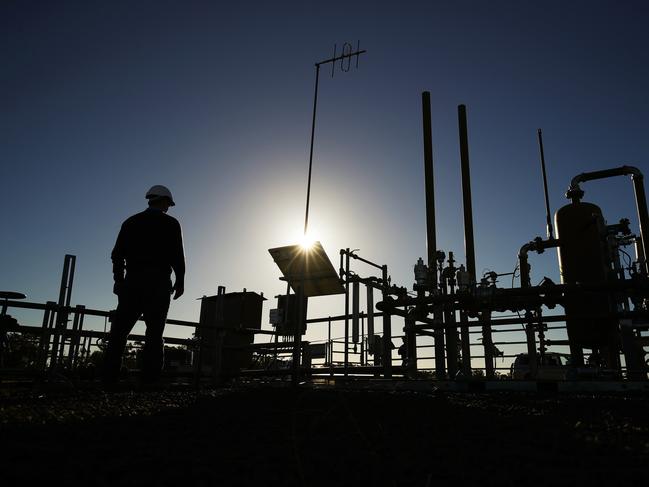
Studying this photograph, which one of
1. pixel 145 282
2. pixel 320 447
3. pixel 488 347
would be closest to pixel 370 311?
pixel 488 347

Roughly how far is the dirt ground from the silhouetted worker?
174 cm

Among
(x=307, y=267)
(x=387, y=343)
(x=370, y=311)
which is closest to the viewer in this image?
(x=307, y=267)

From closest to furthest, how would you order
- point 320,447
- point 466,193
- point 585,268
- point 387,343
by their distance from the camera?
point 320,447, point 387,343, point 585,268, point 466,193

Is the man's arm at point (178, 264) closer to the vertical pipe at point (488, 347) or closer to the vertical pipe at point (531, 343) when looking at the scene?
the vertical pipe at point (531, 343)

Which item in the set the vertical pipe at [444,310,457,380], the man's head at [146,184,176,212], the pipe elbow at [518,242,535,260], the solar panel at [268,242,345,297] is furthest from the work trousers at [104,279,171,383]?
the pipe elbow at [518,242,535,260]

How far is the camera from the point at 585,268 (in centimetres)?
906

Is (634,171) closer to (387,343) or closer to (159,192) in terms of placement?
(387,343)

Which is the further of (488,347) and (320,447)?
(488,347)

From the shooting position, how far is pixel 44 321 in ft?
22.2

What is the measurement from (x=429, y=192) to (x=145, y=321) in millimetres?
7371

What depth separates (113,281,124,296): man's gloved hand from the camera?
496 centimetres

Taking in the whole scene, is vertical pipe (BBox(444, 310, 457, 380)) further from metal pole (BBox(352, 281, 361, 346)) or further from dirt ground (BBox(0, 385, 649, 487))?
dirt ground (BBox(0, 385, 649, 487))

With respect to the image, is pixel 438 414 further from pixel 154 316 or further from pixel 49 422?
pixel 154 316

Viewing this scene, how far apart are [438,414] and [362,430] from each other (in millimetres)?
881
